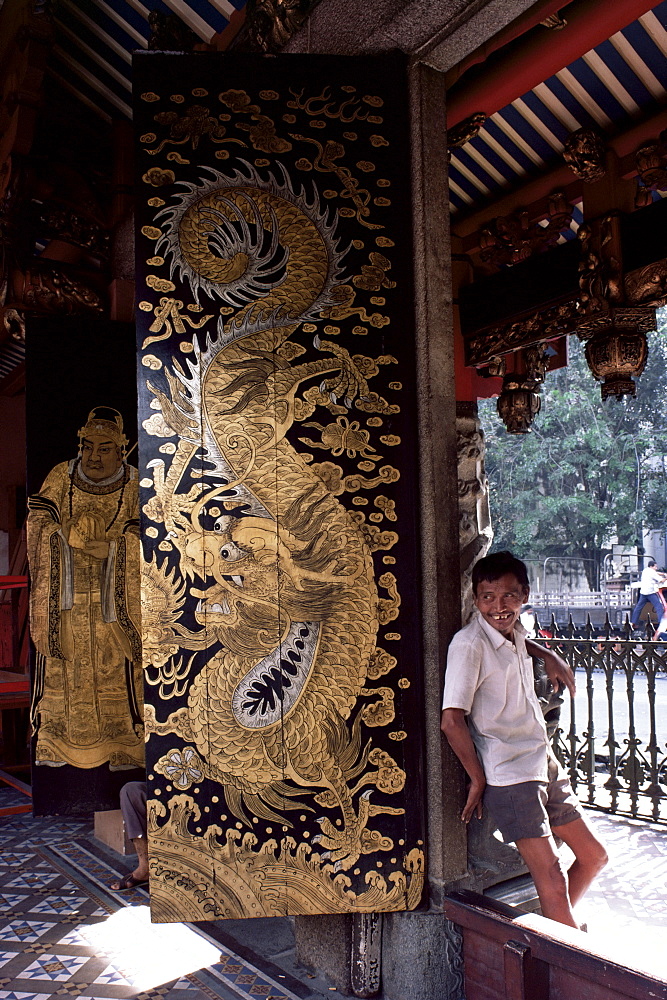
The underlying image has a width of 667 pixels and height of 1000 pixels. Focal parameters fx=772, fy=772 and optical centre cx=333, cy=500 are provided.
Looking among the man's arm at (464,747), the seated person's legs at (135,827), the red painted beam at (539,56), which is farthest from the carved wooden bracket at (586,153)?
the seated person's legs at (135,827)

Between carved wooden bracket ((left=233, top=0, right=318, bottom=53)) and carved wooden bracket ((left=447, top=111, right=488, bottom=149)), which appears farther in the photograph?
carved wooden bracket ((left=447, top=111, right=488, bottom=149))

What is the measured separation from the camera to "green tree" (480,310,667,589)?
18.5 meters

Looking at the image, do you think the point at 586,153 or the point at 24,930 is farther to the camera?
the point at 586,153

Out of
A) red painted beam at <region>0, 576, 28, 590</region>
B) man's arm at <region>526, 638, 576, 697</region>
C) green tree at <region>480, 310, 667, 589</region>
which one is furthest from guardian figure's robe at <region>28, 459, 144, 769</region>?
green tree at <region>480, 310, 667, 589</region>

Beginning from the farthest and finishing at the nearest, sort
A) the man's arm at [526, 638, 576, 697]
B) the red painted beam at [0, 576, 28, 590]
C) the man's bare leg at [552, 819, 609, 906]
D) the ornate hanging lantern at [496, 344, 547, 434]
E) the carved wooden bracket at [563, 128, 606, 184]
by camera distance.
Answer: the ornate hanging lantern at [496, 344, 547, 434] → the red painted beam at [0, 576, 28, 590] → the carved wooden bracket at [563, 128, 606, 184] → the man's arm at [526, 638, 576, 697] → the man's bare leg at [552, 819, 609, 906]

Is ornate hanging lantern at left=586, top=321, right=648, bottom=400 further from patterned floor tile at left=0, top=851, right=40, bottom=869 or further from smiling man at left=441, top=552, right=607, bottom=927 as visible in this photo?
patterned floor tile at left=0, top=851, right=40, bottom=869

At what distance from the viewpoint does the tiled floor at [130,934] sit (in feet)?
7.86

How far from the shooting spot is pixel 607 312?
427cm

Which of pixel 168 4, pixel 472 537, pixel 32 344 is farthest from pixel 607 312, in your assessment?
pixel 32 344

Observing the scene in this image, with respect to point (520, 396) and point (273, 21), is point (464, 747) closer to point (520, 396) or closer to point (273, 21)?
point (273, 21)

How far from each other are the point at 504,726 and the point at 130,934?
5.63ft

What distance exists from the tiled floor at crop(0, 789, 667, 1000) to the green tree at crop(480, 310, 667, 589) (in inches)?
608

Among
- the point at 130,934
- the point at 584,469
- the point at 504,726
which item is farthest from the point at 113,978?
the point at 584,469

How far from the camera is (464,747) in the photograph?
2115 mm
